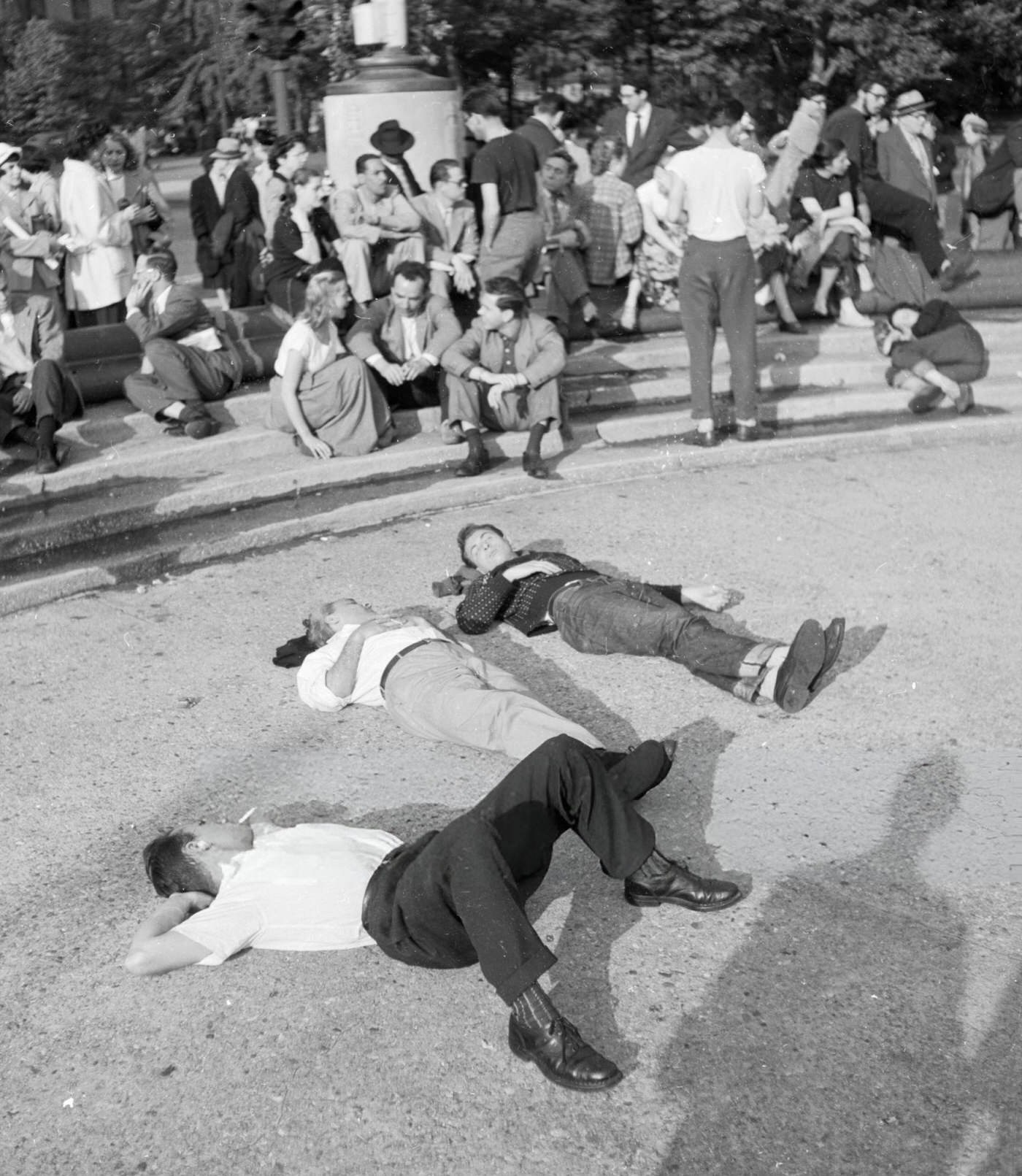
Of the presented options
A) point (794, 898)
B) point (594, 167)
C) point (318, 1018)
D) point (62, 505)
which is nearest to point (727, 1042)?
point (794, 898)

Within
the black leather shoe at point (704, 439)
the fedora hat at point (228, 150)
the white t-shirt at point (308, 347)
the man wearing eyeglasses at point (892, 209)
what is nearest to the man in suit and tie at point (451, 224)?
the white t-shirt at point (308, 347)

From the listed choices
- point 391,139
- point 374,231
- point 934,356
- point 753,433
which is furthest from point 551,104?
point 753,433

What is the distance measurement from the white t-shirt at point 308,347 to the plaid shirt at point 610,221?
2996mm

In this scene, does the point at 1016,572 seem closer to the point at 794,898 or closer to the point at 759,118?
the point at 794,898

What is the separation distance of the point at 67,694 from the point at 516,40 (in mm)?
15870

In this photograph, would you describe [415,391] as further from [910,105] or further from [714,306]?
[910,105]

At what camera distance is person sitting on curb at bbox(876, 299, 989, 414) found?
10.2m

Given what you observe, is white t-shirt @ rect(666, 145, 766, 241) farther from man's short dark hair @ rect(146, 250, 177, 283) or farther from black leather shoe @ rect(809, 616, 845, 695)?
black leather shoe @ rect(809, 616, 845, 695)

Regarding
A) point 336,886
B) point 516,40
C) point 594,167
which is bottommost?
point 336,886

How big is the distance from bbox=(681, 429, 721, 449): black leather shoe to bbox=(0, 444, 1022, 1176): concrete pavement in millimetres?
1871

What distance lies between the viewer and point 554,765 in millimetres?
4238

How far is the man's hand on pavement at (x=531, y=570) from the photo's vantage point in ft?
21.6

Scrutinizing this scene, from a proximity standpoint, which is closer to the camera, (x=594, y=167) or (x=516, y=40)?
Result: (x=594, y=167)

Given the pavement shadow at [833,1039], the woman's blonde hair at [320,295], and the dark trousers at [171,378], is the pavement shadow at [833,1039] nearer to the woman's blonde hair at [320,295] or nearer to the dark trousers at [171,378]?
the woman's blonde hair at [320,295]
